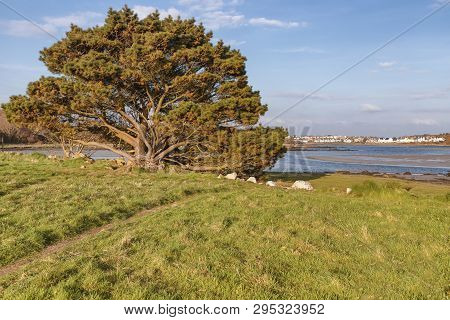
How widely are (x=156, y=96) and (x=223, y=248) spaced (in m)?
20.7

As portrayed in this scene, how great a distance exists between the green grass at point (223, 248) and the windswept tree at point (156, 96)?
11295mm

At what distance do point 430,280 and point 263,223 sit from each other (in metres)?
4.35

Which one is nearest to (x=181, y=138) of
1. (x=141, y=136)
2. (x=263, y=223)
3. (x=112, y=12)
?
(x=141, y=136)

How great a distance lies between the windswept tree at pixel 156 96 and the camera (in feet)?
78.3

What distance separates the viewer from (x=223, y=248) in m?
7.78

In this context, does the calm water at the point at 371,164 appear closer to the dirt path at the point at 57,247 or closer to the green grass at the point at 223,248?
the green grass at the point at 223,248

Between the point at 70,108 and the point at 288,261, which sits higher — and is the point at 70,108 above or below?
above

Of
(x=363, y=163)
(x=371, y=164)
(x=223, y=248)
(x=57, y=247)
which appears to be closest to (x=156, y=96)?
(x=57, y=247)

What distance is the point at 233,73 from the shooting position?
86.1 feet

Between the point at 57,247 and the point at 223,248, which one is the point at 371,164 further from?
the point at 57,247

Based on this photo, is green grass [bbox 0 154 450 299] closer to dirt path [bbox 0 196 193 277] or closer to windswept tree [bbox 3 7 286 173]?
dirt path [bbox 0 196 193 277]

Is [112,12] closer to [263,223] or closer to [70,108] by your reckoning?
[70,108]
